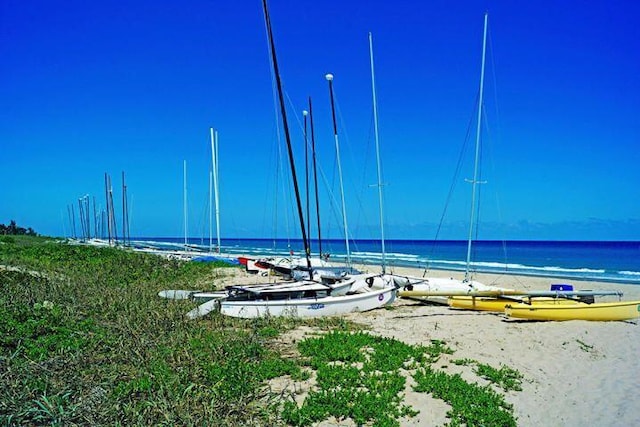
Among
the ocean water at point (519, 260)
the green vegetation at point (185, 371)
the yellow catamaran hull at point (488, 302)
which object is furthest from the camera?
the ocean water at point (519, 260)

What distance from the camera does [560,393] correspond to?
26.1ft

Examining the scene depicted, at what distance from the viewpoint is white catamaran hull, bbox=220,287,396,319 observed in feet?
41.0

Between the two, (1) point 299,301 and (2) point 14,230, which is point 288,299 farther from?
(2) point 14,230

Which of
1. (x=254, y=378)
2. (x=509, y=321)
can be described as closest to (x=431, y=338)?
(x=509, y=321)

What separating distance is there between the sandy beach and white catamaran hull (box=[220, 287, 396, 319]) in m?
0.38

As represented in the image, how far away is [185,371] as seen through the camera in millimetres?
6938

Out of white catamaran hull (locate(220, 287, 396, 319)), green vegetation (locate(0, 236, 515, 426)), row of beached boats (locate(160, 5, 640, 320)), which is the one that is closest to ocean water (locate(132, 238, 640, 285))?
row of beached boats (locate(160, 5, 640, 320))

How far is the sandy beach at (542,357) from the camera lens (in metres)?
7.12

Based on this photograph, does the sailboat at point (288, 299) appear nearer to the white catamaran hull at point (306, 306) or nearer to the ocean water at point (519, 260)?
the white catamaran hull at point (306, 306)

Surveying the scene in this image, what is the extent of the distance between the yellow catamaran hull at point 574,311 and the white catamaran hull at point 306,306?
406 centimetres

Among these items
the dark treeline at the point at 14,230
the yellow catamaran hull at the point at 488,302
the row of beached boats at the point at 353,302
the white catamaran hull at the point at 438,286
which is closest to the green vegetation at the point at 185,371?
the row of beached boats at the point at 353,302

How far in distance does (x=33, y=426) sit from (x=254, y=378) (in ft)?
9.11

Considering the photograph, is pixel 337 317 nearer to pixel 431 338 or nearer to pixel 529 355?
pixel 431 338

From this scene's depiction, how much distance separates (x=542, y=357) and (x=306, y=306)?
19.6ft
